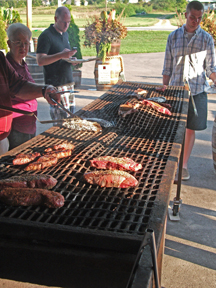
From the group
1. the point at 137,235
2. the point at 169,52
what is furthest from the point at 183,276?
the point at 169,52

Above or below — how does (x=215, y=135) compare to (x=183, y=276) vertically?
above

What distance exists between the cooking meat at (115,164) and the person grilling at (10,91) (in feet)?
3.64

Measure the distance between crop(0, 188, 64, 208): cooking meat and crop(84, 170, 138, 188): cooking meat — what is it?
300mm

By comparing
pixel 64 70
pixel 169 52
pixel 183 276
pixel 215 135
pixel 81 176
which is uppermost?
pixel 169 52

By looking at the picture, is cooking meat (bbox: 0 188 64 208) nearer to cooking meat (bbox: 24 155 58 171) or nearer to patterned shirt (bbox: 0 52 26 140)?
cooking meat (bbox: 24 155 58 171)

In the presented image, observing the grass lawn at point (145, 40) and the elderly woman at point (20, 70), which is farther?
the grass lawn at point (145, 40)

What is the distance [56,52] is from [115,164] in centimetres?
308

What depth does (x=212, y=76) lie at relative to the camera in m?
4.55

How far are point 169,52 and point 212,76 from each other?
2.48 ft

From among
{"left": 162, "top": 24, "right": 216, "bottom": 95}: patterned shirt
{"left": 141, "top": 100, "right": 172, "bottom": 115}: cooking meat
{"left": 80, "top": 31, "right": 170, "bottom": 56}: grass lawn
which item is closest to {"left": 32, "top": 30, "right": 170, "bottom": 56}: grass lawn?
{"left": 80, "top": 31, "right": 170, "bottom": 56}: grass lawn

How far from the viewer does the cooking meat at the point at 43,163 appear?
7.17 ft

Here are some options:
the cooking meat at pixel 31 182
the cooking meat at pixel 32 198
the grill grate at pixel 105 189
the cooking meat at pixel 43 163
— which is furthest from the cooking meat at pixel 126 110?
the cooking meat at pixel 32 198

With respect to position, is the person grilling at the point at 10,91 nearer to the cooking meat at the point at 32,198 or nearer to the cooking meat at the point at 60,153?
the cooking meat at the point at 60,153

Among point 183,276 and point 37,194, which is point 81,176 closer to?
point 37,194
